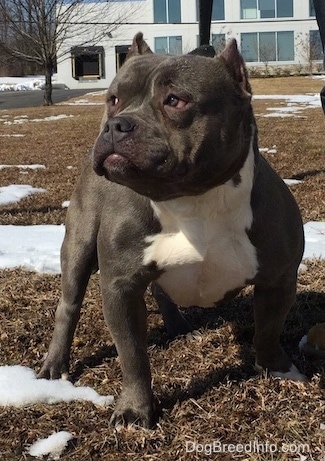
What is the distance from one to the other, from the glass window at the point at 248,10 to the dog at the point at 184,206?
37.7m

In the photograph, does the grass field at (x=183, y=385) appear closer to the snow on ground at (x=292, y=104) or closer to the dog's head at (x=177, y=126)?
the dog's head at (x=177, y=126)

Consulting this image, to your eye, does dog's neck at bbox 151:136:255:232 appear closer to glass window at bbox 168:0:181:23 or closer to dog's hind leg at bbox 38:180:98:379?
dog's hind leg at bbox 38:180:98:379

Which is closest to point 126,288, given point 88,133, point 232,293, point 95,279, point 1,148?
point 232,293

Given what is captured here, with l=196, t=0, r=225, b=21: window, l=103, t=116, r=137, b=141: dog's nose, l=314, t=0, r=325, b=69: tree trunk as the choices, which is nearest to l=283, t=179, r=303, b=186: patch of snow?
l=314, t=0, r=325, b=69: tree trunk

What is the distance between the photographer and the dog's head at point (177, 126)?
2.07 meters

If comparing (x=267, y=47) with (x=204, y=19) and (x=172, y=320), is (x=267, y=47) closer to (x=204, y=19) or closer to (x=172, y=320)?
(x=204, y=19)

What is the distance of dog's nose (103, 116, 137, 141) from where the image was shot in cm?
205

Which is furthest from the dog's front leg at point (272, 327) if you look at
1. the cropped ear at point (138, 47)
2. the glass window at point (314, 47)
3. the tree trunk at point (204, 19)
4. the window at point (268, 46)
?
the window at point (268, 46)

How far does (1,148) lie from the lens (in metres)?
11.0

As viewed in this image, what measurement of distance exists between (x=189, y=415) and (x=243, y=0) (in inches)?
1534

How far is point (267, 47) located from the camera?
38.3 metres

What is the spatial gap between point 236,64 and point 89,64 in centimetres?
4219

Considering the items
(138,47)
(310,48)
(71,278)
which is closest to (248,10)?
(310,48)

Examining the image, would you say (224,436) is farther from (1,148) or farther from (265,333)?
(1,148)
